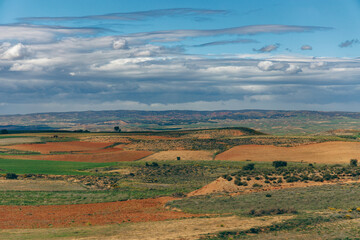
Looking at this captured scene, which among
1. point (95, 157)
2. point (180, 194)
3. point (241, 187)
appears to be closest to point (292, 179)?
point (241, 187)

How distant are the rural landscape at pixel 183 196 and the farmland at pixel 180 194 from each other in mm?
110

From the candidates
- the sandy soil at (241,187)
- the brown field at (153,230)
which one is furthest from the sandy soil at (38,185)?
the brown field at (153,230)

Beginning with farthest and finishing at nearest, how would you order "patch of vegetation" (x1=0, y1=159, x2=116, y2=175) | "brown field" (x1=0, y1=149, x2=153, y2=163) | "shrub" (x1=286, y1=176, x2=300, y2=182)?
1. "brown field" (x1=0, y1=149, x2=153, y2=163)
2. "patch of vegetation" (x1=0, y1=159, x2=116, y2=175)
3. "shrub" (x1=286, y1=176, x2=300, y2=182)

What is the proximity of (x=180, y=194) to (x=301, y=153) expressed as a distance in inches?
2320

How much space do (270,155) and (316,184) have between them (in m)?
48.0

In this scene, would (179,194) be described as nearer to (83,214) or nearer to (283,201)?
(83,214)

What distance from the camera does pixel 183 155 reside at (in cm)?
11200

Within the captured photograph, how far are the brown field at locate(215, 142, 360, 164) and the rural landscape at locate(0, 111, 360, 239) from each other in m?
0.25

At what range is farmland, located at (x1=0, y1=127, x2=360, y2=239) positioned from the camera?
37.7 meters

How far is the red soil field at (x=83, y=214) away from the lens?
4250 centimetres

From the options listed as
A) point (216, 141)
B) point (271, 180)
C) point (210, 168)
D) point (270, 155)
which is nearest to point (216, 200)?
point (271, 180)

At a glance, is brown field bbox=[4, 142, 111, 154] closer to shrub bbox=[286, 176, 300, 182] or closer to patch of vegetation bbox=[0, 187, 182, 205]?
patch of vegetation bbox=[0, 187, 182, 205]

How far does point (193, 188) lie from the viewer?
66812 millimetres

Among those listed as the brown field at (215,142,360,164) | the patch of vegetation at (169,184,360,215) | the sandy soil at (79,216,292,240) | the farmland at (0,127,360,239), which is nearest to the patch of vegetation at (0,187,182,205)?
the farmland at (0,127,360,239)
